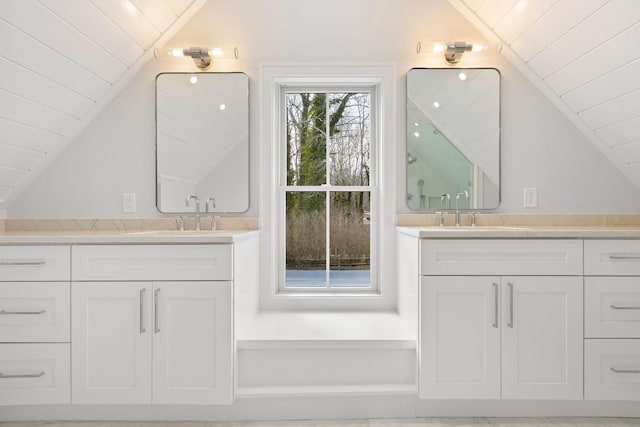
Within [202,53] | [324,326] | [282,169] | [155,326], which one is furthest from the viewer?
[282,169]

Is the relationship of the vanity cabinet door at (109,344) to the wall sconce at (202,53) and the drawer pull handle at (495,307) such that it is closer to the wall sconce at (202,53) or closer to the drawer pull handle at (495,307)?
the wall sconce at (202,53)

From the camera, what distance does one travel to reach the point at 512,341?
6.13ft

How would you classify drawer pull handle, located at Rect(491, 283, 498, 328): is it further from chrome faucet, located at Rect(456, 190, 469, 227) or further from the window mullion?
the window mullion

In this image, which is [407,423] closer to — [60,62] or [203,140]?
[203,140]

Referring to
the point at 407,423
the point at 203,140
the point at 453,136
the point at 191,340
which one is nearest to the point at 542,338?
the point at 407,423

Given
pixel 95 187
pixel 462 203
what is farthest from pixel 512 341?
pixel 95 187

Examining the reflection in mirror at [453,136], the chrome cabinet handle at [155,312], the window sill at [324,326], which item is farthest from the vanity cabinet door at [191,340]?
the reflection in mirror at [453,136]

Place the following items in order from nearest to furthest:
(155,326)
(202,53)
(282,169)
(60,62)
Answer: (155,326)
(60,62)
(202,53)
(282,169)

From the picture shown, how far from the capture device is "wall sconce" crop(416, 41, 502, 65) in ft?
7.84

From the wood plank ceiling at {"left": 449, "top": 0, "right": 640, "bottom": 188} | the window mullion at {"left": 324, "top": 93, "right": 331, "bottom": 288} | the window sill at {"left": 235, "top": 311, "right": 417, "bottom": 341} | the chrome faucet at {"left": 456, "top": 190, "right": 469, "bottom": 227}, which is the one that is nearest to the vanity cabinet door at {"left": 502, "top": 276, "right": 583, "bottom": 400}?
the window sill at {"left": 235, "top": 311, "right": 417, "bottom": 341}

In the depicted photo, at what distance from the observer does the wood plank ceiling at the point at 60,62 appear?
1718 millimetres

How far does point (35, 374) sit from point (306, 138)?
186 centimetres

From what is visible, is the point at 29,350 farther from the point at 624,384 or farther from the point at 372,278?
the point at 624,384

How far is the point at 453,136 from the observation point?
8.14ft
